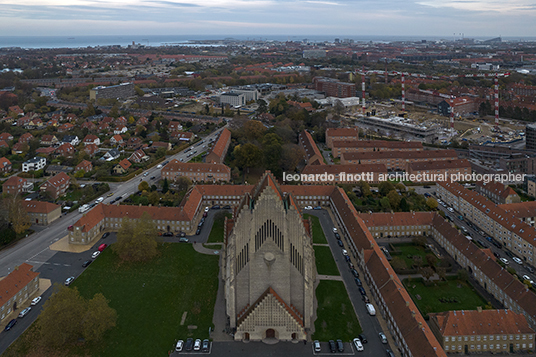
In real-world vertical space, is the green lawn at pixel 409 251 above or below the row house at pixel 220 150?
below

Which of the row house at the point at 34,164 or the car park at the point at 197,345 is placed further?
the row house at the point at 34,164

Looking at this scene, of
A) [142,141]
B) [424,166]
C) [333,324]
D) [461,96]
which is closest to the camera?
[333,324]

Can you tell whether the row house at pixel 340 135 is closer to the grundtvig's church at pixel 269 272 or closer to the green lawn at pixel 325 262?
the green lawn at pixel 325 262

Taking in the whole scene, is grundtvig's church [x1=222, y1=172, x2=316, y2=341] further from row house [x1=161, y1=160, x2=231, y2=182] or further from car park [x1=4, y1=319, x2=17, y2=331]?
row house [x1=161, y1=160, x2=231, y2=182]

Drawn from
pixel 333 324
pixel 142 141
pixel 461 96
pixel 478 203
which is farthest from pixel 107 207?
pixel 461 96

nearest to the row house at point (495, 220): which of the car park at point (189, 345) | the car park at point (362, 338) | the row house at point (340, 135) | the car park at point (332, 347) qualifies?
the car park at point (362, 338)

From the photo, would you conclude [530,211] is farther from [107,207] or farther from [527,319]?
[107,207]
